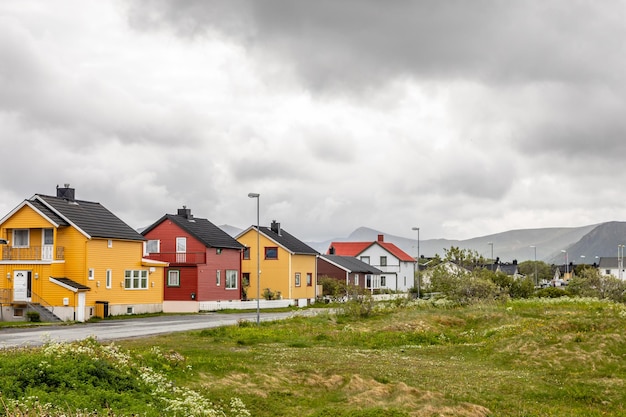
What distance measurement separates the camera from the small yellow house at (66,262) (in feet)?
153

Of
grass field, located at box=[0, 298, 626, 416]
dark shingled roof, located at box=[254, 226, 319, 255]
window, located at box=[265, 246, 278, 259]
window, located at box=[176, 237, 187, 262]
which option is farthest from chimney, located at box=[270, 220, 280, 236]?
grass field, located at box=[0, 298, 626, 416]

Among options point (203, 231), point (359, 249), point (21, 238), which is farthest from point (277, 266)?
point (359, 249)

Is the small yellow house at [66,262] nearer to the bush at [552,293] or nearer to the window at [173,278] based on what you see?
A: the window at [173,278]

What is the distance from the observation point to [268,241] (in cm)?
7662

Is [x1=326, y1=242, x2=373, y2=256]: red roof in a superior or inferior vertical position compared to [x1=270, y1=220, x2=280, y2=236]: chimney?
inferior

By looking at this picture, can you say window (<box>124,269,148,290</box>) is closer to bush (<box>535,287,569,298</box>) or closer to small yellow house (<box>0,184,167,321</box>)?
small yellow house (<box>0,184,167,321</box>)

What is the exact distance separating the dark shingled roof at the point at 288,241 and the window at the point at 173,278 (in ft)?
54.2

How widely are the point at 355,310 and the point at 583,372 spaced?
21714mm

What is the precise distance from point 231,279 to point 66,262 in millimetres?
20387

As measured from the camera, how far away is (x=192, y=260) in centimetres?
6253

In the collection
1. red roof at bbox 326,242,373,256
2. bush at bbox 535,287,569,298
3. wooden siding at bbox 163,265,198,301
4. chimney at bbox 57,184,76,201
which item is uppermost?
chimney at bbox 57,184,76,201

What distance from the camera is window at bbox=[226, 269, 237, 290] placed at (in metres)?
66.1

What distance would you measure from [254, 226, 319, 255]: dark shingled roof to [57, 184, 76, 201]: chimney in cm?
2710

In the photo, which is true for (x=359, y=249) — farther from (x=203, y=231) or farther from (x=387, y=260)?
(x=203, y=231)
